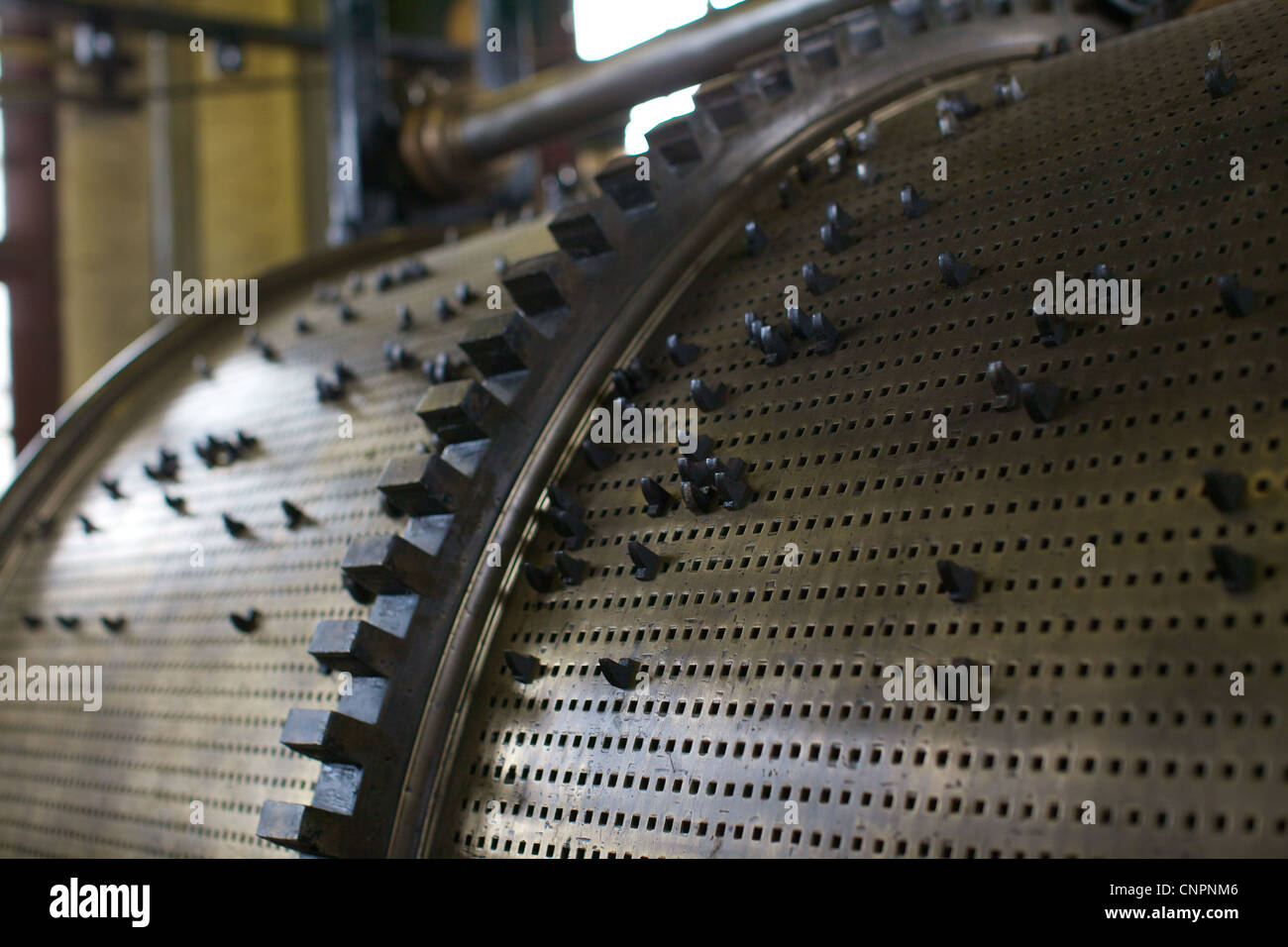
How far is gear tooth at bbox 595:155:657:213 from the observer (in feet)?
9.03

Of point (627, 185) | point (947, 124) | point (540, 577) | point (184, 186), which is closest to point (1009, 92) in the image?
point (947, 124)

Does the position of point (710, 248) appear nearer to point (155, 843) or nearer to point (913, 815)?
point (913, 815)

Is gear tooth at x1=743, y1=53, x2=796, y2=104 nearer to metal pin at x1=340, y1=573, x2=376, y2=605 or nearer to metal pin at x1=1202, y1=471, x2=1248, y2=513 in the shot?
metal pin at x1=340, y1=573, x2=376, y2=605

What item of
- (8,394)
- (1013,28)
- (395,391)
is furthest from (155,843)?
(8,394)

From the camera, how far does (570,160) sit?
9484 millimetres

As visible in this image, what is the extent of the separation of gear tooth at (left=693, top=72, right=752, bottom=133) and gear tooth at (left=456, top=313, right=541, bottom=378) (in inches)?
27.7

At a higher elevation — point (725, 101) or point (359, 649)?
point (725, 101)

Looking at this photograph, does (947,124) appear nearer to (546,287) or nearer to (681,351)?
(681,351)

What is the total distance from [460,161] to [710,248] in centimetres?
257

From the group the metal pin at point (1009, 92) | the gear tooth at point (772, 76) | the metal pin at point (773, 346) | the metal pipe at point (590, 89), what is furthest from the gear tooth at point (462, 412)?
the metal pipe at point (590, 89)

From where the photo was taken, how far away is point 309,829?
7.19 ft

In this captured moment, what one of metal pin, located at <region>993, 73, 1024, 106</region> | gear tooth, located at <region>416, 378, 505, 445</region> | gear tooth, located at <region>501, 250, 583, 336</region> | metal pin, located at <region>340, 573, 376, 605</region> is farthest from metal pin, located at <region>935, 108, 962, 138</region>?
metal pin, located at <region>340, 573, 376, 605</region>

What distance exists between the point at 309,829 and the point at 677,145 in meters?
1.63
